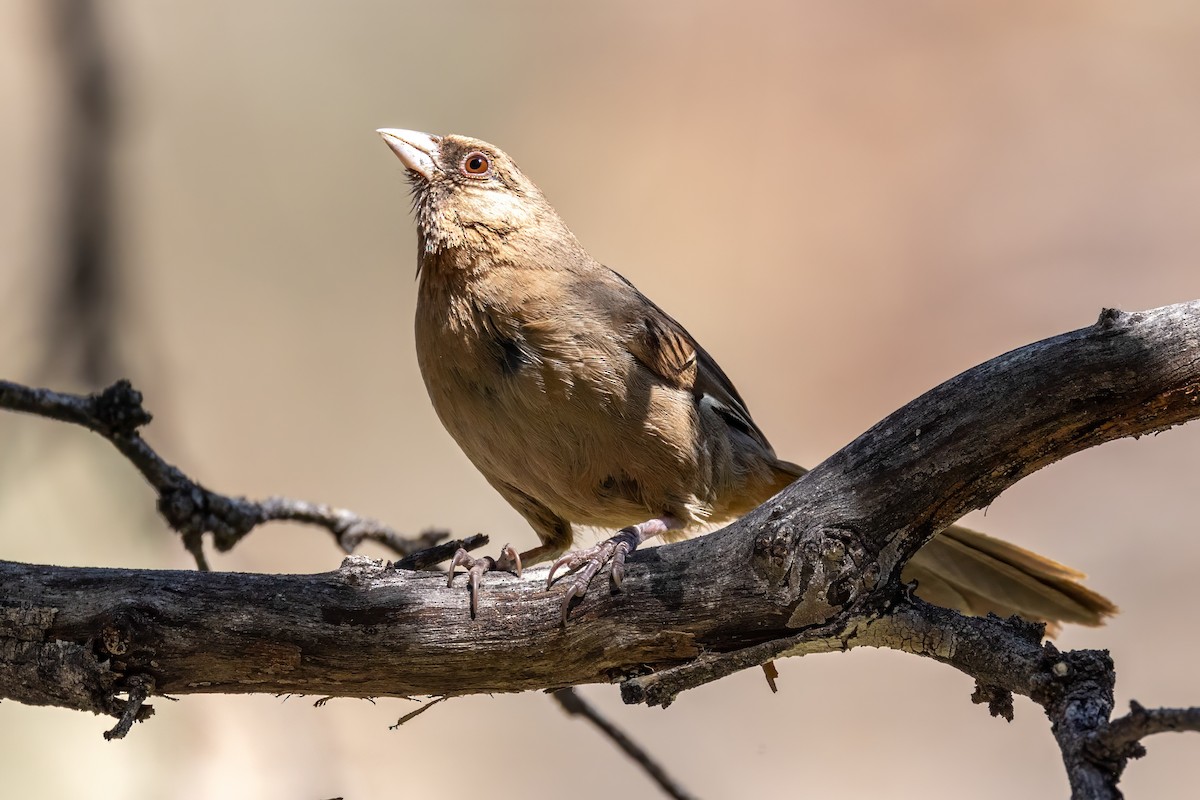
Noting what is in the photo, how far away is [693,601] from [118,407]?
2352mm

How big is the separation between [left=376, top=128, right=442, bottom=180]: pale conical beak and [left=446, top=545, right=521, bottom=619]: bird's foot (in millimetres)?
1695

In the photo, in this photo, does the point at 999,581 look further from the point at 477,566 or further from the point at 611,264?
the point at 611,264

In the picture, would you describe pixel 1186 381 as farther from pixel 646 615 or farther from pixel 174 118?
pixel 174 118

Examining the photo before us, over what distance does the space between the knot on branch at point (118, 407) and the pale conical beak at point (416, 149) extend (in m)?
1.40

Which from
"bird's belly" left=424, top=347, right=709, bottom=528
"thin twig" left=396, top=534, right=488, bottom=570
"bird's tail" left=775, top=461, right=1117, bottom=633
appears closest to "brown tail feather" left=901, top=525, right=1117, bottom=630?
"bird's tail" left=775, top=461, right=1117, bottom=633

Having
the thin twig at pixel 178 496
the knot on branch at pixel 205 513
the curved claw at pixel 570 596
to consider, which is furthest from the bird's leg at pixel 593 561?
the knot on branch at pixel 205 513

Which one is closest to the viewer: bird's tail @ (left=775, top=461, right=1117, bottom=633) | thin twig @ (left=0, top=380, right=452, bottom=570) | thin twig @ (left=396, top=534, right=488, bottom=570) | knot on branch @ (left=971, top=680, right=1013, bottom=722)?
knot on branch @ (left=971, top=680, right=1013, bottom=722)

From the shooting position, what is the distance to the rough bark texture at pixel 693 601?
8.94 ft

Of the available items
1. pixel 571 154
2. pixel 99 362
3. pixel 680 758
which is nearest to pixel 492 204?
pixel 99 362

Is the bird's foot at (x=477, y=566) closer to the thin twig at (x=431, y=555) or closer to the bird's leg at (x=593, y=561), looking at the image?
the thin twig at (x=431, y=555)

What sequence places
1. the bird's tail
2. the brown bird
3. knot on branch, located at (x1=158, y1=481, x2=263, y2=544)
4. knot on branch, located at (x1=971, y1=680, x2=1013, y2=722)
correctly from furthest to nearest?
knot on branch, located at (x1=158, y1=481, x2=263, y2=544) → the brown bird → the bird's tail → knot on branch, located at (x1=971, y1=680, x2=1013, y2=722)

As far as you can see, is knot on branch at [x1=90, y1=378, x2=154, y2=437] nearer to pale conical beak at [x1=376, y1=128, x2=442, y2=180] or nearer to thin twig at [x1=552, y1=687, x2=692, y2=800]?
pale conical beak at [x1=376, y1=128, x2=442, y2=180]

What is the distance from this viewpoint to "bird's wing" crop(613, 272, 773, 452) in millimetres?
4164

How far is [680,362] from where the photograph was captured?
4.29 meters
